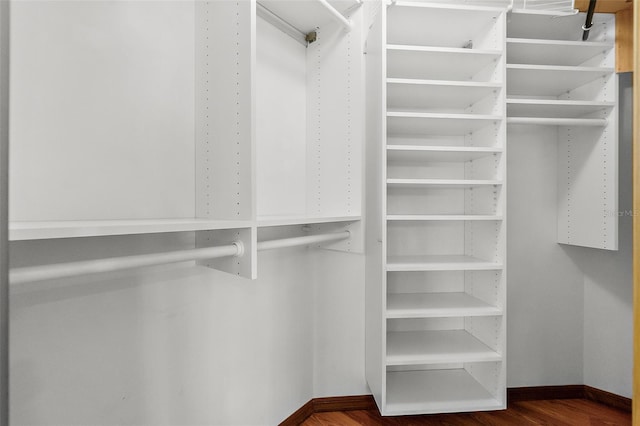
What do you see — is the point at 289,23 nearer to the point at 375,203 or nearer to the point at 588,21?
the point at 375,203

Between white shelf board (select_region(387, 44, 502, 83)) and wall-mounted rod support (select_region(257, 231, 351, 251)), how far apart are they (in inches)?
33.3

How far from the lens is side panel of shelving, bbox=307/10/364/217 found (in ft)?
5.40

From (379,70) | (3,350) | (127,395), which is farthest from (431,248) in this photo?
(3,350)

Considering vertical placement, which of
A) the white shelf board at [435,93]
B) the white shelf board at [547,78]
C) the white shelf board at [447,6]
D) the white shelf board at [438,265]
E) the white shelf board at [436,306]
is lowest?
the white shelf board at [436,306]

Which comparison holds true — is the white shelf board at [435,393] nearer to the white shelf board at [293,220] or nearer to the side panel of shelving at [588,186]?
the white shelf board at [293,220]

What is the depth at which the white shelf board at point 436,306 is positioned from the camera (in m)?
1.46

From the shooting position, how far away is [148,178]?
40.0 inches

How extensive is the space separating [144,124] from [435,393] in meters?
1.63

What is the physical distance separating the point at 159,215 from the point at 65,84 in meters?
0.41

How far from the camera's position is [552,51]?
164cm

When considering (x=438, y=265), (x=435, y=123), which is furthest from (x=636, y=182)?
(x=435, y=123)

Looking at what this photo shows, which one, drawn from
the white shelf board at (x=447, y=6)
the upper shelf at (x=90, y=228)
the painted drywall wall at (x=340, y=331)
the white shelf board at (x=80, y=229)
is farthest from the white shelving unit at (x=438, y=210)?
the white shelf board at (x=80, y=229)

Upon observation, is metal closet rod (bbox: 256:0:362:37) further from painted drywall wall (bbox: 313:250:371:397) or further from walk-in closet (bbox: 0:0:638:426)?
painted drywall wall (bbox: 313:250:371:397)

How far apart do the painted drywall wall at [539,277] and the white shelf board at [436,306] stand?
0.43 m
